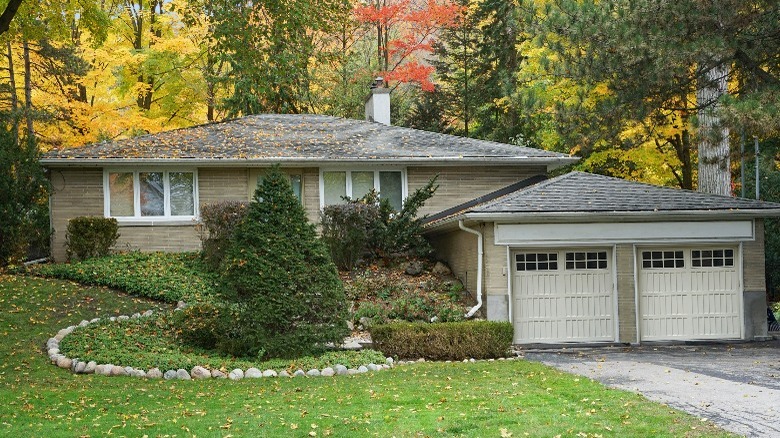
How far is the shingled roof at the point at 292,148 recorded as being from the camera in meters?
21.7

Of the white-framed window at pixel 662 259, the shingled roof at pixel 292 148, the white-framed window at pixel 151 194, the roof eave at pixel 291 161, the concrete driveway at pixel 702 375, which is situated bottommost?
the concrete driveway at pixel 702 375

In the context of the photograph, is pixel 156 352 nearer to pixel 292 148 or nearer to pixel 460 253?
pixel 460 253

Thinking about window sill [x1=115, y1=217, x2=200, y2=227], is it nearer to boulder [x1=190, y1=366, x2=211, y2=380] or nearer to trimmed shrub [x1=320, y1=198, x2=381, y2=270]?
trimmed shrub [x1=320, y1=198, x2=381, y2=270]

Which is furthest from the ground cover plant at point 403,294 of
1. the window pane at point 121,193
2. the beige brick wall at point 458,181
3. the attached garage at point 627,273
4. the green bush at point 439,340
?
the window pane at point 121,193

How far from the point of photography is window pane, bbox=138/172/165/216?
22.3 m

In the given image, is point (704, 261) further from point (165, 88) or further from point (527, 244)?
point (165, 88)

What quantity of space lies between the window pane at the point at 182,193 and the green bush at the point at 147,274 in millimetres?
1630

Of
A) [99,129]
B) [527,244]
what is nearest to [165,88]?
[99,129]

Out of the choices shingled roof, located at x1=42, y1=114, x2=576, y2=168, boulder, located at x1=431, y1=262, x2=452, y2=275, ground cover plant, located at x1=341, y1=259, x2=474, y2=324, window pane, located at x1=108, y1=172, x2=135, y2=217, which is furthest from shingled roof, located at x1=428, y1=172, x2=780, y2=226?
window pane, located at x1=108, y1=172, x2=135, y2=217

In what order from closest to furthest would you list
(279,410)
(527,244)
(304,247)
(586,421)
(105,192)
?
(586,421), (279,410), (304,247), (527,244), (105,192)

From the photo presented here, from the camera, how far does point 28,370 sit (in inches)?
507

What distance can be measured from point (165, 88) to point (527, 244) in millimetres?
18413

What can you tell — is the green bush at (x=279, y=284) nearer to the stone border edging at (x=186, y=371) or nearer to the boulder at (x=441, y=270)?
the stone border edging at (x=186, y=371)

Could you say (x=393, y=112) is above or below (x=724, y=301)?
above
